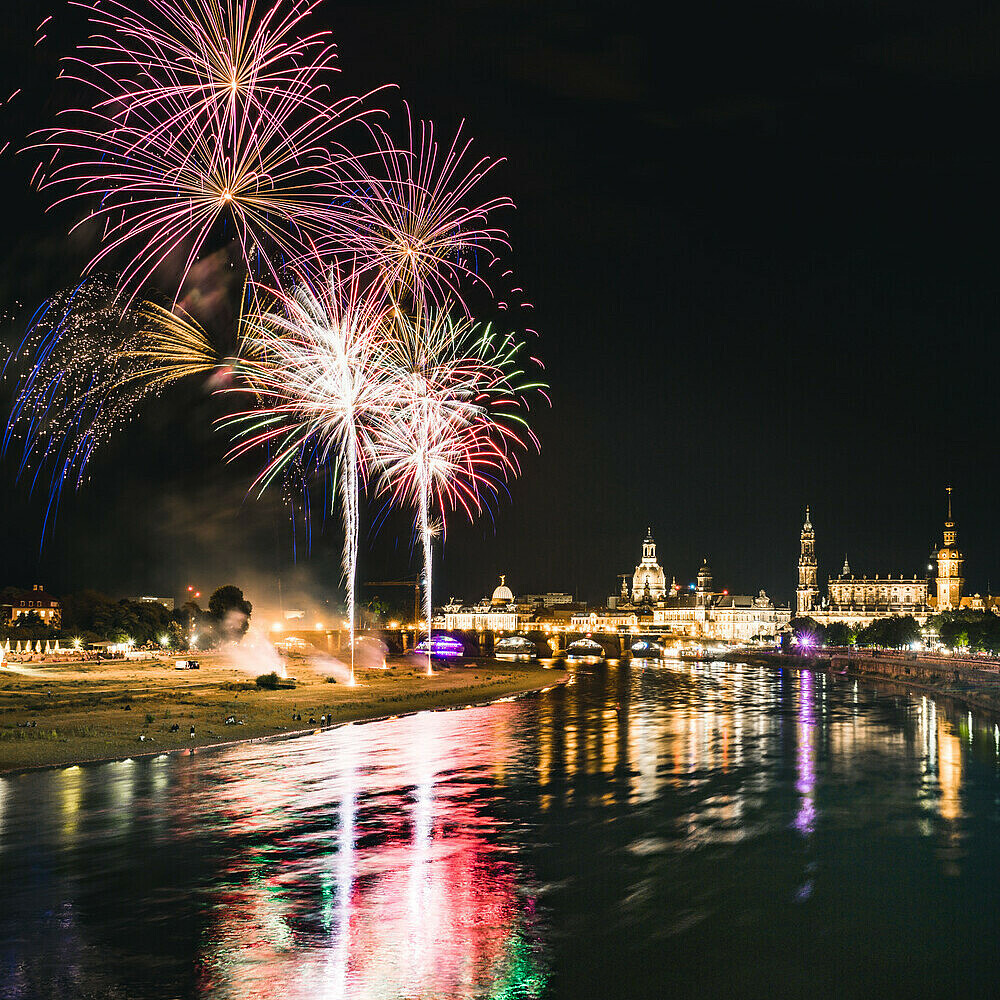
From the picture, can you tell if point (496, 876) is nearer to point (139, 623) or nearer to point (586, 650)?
point (139, 623)

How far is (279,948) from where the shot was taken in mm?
15070

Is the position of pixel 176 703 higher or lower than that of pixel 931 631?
higher

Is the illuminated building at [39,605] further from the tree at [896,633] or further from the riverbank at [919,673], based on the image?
the tree at [896,633]

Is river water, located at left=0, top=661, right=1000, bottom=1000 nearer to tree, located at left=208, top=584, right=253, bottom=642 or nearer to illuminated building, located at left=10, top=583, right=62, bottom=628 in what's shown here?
tree, located at left=208, top=584, right=253, bottom=642

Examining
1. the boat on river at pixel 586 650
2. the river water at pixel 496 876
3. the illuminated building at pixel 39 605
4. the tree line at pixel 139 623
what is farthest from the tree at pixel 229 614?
the river water at pixel 496 876

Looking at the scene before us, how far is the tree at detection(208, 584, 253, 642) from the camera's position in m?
141

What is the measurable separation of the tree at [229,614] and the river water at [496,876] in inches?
4222

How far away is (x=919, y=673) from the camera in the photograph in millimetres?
94625

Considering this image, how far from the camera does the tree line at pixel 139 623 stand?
121m

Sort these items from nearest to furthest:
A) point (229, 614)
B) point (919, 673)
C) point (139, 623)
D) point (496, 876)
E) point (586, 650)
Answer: point (496, 876), point (919, 673), point (139, 623), point (229, 614), point (586, 650)

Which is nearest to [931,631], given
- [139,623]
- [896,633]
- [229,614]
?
[896,633]

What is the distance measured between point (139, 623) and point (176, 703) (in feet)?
245

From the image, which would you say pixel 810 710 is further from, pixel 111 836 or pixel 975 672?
pixel 111 836

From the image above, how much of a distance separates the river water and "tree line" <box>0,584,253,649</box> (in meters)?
90.7
